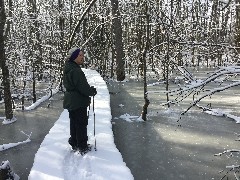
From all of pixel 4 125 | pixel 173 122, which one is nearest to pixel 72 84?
pixel 173 122

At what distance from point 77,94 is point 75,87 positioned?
0.13 metres

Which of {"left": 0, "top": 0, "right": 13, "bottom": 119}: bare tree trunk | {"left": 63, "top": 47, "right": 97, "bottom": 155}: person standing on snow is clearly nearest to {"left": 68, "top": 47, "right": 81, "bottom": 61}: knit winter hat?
{"left": 63, "top": 47, "right": 97, "bottom": 155}: person standing on snow

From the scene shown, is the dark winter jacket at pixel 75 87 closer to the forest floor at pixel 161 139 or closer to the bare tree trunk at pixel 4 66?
the forest floor at pixel 161 139

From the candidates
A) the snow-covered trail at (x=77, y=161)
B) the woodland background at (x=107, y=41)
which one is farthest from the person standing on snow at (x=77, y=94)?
the woodland background at (x=107, y=41)

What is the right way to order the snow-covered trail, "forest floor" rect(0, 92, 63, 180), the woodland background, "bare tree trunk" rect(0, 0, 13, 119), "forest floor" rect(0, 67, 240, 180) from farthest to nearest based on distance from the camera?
"bare tree trunk" rect(0, 0, 13, 119), "forest floor" rect(0, 92, 63, 180), "forest floor" rect(0, 67, 240, 180), the snow-covered trail, the woodland background

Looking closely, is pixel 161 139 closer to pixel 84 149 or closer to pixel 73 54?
pixel 84 149

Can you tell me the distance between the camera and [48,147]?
6.86 meters

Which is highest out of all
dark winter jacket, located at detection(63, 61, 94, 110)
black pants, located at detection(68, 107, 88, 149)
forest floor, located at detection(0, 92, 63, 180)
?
dark winter jacket, located at detection(63, 61, 94, 110)

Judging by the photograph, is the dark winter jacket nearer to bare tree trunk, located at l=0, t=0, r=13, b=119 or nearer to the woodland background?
the woodland background

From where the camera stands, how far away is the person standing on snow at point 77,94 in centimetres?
641

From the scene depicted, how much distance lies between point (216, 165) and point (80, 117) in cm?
281

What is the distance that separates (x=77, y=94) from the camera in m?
6.50

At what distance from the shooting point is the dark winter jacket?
21.0 ft

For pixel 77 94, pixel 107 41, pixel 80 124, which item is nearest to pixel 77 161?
pixel 80 124
